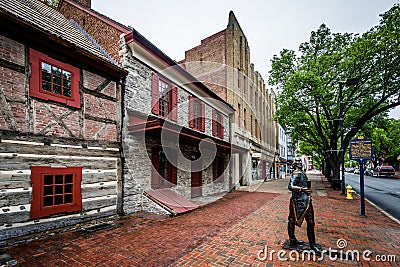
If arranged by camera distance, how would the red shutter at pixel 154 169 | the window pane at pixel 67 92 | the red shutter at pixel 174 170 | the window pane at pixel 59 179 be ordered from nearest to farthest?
the window pane at pixel 59 179, the window pane at pixel 67 92, the red shutter at pixel 154 169, the red shutter at pixel 174 170

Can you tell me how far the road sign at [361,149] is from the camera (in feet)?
→ 25.2

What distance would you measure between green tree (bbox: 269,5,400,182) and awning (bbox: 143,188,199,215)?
10704 millimetres

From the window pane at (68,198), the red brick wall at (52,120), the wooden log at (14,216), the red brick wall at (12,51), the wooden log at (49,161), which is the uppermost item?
the red brick wall at (12,51)

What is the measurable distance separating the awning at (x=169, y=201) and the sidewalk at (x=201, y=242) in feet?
1.36

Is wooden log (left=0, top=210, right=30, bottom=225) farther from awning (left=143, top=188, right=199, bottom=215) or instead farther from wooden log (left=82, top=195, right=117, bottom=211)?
awning (left=143, top=188, right=199, bottom=215)

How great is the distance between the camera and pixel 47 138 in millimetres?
5477

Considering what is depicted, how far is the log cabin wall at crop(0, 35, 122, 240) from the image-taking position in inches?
190

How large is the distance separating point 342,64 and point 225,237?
13.1 meters

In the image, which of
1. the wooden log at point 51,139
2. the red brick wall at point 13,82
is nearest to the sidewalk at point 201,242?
the wooden log at point 51,139

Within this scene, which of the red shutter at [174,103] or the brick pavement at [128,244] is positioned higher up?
the red shutter at [174,103]

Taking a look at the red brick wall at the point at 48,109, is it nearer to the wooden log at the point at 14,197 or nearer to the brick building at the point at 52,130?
the brick building at the point at 52,130

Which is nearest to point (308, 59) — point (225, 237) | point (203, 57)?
point (203, 57)

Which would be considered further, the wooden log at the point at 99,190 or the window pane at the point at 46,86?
the wooden log at the point at 99,190

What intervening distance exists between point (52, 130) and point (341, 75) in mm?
15901
